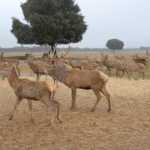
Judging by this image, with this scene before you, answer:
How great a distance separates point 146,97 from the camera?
1694 cm

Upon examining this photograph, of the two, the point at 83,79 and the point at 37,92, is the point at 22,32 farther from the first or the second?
the point at 37,92

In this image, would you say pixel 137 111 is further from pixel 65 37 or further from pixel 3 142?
pixel 65 37

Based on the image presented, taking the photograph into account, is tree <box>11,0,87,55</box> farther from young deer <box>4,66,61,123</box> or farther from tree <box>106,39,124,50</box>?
tree <box>106,39,124,50</box>

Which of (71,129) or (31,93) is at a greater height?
(31,93)

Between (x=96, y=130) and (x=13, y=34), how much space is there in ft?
129

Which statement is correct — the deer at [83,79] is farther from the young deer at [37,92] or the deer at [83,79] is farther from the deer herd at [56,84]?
the young deer at [37,92]

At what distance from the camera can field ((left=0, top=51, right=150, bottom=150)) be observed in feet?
31.8

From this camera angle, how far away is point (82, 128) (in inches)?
444

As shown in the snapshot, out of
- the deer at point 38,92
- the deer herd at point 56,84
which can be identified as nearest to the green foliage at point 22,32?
the deer herd at point 56,84

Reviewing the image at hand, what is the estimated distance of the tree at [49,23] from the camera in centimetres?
4669

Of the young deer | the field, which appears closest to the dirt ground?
the field

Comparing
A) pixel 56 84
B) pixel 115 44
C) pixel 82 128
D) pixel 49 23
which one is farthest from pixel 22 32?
pixel 115 44

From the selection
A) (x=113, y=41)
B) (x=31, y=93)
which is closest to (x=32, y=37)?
(x=31, y=93)

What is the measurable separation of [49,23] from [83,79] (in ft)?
108
